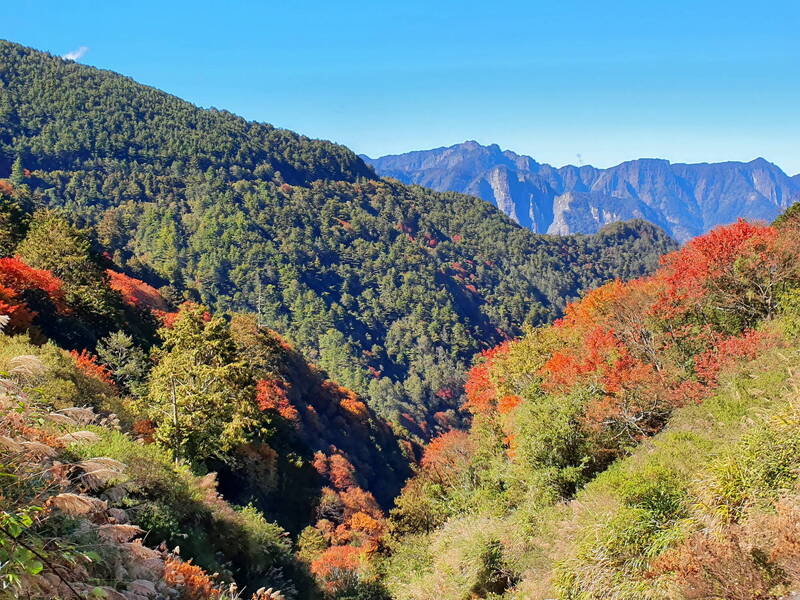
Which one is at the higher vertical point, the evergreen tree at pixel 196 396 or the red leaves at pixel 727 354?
the red leaves at pixel 727 354

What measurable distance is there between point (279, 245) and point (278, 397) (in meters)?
116

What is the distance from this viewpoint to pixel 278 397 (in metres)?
43.6

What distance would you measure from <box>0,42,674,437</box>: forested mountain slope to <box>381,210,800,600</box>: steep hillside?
7386cm

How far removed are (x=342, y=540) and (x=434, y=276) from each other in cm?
13315

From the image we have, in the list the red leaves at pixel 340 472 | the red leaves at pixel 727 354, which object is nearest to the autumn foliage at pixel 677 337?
the red leaves at pixel 727 354

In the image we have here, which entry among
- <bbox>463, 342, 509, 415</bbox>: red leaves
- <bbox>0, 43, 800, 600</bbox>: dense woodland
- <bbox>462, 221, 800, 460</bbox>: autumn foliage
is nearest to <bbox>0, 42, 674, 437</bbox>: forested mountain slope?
<bbox>0, 43, 800, 600</bbox>: dense woodland

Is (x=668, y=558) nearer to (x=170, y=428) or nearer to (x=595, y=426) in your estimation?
(x=595, y=426)

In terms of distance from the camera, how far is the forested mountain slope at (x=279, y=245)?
12569 cm

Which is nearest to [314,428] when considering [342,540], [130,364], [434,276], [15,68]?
[342,540]

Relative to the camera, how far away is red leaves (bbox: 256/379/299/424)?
128 feet

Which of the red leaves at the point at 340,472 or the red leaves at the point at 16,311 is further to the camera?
the red leaves at the point at 340,472

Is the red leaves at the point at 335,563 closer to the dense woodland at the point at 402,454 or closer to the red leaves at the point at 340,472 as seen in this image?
the dense woodland at the point at 402,454

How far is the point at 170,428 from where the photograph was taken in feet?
60.0

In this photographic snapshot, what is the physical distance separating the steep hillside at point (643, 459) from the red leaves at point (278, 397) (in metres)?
13.4
